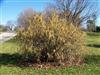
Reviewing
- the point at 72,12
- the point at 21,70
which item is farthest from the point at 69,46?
the point at 72,12

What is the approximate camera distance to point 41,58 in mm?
14445

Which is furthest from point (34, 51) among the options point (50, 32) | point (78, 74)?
point (78, 74)

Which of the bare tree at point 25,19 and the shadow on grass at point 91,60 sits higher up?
the bare tree at point 25,19

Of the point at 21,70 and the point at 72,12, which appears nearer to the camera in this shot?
the point at 21,70

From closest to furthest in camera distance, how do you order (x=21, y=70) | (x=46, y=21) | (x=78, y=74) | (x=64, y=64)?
(x=78, y=74)
(x=21, y=70)
(x=64, y=64)
(x=46, y=21)

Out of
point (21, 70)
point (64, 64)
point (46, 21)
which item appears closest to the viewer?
point (21, 70)

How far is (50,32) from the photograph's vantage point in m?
14.0

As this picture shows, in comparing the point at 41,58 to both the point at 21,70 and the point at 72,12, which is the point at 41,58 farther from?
the point at 72,12

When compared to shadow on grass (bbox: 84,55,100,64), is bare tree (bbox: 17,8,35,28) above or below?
above

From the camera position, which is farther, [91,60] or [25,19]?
[25,19]

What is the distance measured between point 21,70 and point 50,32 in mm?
2541

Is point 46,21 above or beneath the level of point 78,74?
above

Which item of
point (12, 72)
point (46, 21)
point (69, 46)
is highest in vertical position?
point (46, 21)

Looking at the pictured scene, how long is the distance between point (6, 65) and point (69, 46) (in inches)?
127
